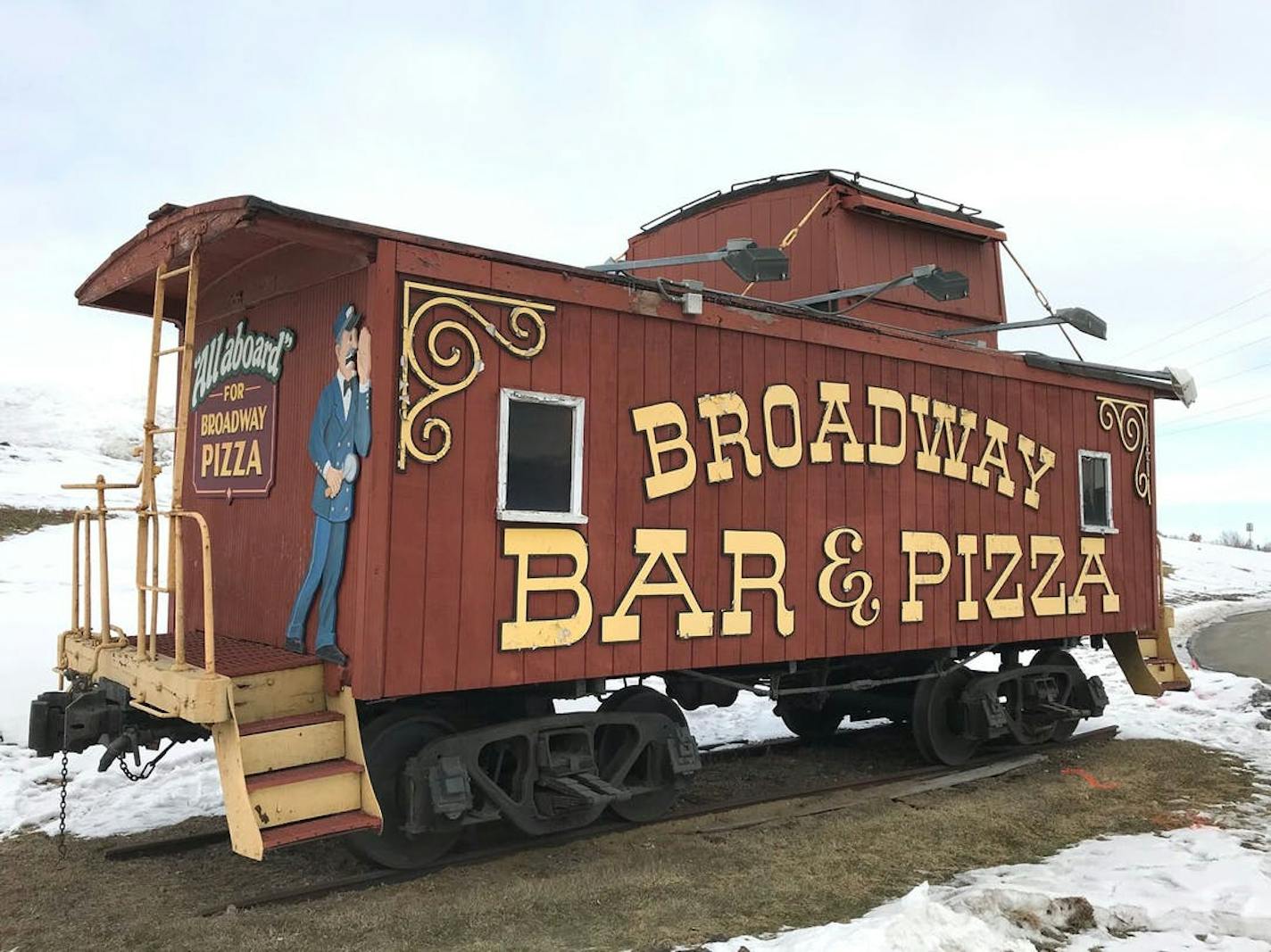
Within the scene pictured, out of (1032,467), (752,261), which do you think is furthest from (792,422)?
(1032,467)

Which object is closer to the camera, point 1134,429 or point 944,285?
point 944,285

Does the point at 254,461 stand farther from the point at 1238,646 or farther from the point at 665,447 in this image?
the point at 1238,646

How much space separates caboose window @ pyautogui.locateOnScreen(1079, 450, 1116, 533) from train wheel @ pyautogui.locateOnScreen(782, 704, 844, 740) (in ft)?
9.73

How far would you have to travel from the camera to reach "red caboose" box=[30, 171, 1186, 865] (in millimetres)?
5035

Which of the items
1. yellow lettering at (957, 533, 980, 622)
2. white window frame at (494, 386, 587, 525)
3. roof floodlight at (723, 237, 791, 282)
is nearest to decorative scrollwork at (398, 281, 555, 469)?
white window frame at (494, 386, 587, 525)

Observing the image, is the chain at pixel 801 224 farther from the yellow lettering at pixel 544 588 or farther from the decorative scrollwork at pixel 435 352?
the yellow lettering at pixel 544 588

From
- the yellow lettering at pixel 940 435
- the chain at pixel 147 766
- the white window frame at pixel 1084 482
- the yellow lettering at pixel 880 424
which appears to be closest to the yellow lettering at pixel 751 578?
the yellow lettering at pixel 880 424

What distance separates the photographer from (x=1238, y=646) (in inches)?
718

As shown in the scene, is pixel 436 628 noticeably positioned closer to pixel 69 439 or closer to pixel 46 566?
pixel 46 566

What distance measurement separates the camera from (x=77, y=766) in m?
7.21

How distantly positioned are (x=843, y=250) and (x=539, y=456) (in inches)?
171

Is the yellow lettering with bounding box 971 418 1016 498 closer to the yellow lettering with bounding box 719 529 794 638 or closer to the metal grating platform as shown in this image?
the yellow lettering with bounding box 719 529 794 638

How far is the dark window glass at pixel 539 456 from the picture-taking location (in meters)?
5.52

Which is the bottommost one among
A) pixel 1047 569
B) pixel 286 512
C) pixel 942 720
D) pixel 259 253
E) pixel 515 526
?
pixel 942 720
